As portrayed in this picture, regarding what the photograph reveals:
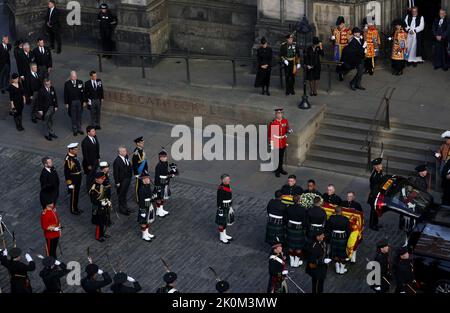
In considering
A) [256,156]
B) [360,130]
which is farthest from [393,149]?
[256,156]

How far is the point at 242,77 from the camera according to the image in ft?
109

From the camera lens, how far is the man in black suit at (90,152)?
1113 inches

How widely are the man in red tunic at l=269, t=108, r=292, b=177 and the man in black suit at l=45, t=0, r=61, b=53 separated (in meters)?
9.86

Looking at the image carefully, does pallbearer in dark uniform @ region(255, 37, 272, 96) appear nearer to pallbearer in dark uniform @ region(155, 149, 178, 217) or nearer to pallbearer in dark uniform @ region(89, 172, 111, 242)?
pallbearer in dark uniform @ region(155, 149, 178, 217)

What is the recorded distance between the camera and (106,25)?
35125 mm

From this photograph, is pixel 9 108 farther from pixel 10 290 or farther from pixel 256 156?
pixel 10 290

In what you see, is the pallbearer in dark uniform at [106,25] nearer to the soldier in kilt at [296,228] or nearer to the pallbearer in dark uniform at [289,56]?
the pallbearer in dark uniform at [289,56]

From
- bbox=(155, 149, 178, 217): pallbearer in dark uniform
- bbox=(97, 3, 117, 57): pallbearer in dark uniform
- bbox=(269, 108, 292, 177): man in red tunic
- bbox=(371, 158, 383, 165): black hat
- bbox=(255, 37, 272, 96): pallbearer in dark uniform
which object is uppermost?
bbox=(97, 3, 117, 57): pallbearer in dark uniform

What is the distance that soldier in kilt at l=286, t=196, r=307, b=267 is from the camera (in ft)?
81.8

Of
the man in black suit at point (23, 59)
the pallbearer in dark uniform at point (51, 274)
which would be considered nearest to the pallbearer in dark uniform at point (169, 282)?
the pallbearer in dark uniform at point (51, 274)

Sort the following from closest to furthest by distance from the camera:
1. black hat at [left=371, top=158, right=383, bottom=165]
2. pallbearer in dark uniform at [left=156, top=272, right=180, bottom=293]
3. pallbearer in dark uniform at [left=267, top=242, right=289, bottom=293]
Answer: pallbearer in dark uniform at [left=156, top=272, right=180, bottom=293], pallbearer in dark uniform at [left=267, top=242, right=289, bottom=293], black hat at [left=371, top=158, right=383, bottom=165]

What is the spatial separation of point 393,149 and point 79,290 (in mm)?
8850

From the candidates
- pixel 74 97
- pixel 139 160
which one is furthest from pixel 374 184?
pixel 74 97

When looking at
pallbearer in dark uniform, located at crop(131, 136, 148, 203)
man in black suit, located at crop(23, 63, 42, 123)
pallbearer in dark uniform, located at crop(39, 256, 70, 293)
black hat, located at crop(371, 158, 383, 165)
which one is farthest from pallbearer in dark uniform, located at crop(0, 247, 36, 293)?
man in black suit, located at crop(23, 63, 42, 123)
